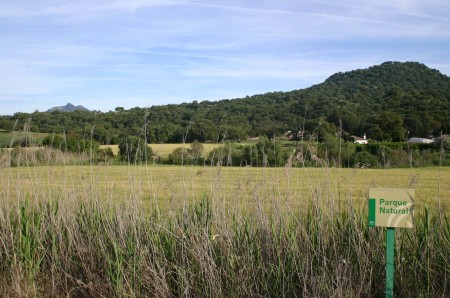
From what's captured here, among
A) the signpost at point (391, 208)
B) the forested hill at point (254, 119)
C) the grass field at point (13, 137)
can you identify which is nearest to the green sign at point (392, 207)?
the signpost at point (391, 208)

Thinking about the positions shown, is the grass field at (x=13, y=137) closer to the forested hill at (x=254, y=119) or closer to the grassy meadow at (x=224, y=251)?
the forested hill at (x=254, y=119)

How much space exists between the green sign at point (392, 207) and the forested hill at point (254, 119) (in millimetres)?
1191

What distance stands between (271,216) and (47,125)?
18.7 feet

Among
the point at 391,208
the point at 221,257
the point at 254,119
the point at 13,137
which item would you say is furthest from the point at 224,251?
the point at 254,119

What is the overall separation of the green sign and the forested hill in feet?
3.91

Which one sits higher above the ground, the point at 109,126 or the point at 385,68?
the point at 385,68

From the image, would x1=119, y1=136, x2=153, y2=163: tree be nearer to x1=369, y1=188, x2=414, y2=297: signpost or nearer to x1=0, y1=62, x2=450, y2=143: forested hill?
x1=0, y1=62, x2=450, y2=143: forested hill

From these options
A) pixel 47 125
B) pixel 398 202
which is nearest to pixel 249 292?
pixel 398 202

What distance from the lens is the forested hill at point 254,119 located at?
653 centimetres

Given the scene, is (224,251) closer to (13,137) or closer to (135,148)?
(135,148)

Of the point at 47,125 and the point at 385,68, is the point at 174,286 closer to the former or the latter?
the point at 47,125

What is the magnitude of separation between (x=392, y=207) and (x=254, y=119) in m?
9.12

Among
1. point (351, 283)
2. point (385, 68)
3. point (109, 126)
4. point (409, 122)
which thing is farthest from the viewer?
point (385, 68)

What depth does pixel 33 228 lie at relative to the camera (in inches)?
204
